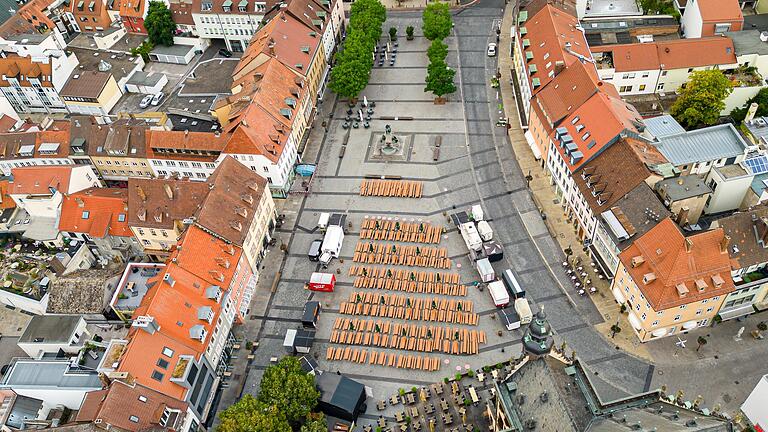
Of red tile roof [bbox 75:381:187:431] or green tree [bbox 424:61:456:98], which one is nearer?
red tile roof [bbox 75:381:187:431]

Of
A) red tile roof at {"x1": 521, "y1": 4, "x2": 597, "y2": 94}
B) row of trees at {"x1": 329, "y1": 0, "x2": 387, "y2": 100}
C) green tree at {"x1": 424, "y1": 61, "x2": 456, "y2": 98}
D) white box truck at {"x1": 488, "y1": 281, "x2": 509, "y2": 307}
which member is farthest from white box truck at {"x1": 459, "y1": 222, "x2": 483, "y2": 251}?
row of trees at {"x1": 329, "y1": 0, "x2": 387, "y2": 100}

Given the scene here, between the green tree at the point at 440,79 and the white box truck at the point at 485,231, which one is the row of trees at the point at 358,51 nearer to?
the green tree at the point at 440,79

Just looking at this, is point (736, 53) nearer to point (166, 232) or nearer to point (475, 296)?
point (475, 296)

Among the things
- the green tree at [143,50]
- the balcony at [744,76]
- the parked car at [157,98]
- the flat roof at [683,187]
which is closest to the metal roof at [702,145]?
the flat roof at [683,187]

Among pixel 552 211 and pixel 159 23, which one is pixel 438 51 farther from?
pixel 159 23

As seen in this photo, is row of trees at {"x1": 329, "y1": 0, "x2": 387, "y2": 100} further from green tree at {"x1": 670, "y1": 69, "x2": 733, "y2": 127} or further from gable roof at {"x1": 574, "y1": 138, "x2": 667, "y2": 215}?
green tree at {"x1": 670, "y1": 69, "x2": 733, "y2": 127}

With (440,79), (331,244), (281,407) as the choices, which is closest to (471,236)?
(331,244)
